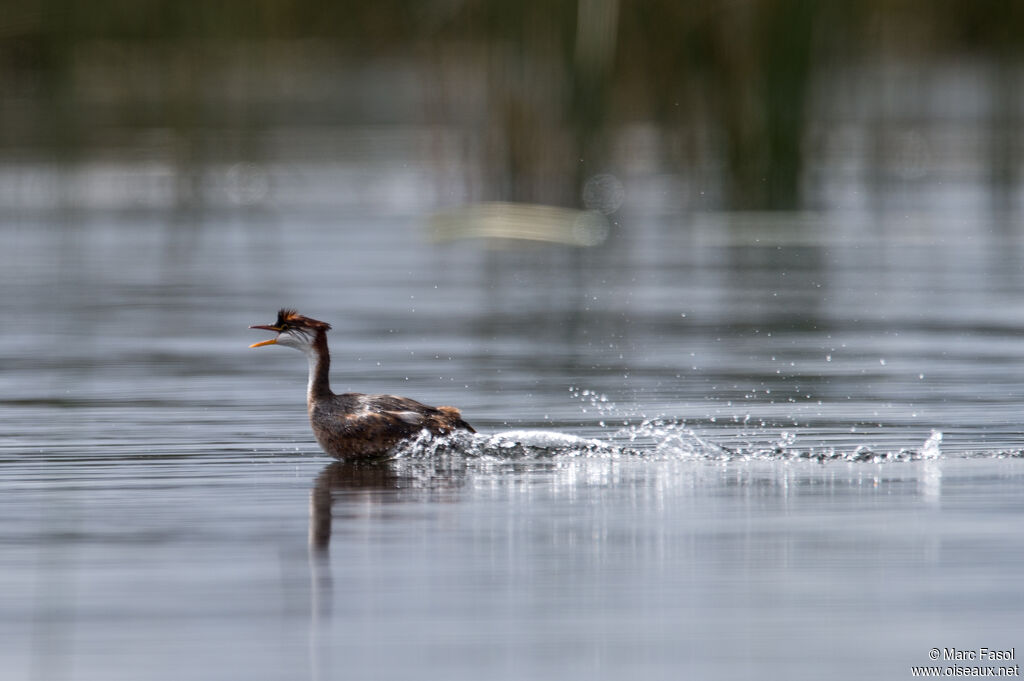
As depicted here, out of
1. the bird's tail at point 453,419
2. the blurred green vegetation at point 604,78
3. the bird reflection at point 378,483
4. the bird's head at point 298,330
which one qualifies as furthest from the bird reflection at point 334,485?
the blurred green vegetation at point 604,78

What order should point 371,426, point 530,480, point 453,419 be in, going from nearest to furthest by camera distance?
point 530,480, point 371,426, point 453,419

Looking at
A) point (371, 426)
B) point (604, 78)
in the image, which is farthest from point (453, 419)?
point (604, 78)

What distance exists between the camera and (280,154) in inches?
1469

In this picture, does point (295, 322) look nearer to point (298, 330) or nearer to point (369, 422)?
point (298, 330)

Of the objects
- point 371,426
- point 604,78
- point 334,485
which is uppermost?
point 604,78

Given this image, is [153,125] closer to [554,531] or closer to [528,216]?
[528,216]

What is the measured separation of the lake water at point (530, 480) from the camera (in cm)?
664

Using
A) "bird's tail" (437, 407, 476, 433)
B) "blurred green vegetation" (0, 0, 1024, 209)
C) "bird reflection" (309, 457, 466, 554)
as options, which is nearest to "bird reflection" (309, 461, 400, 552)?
"bird reflection" (309, 457, 466, 554)

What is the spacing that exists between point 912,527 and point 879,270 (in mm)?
12102

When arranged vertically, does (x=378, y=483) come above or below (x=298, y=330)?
below

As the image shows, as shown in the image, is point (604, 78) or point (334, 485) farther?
point (604, 78)

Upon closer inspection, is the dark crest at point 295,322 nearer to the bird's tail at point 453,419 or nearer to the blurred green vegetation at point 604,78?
the bird's tail at point 453,419

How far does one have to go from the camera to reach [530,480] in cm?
963

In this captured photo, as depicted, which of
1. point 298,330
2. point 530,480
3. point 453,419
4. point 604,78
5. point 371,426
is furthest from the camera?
point 604,78
